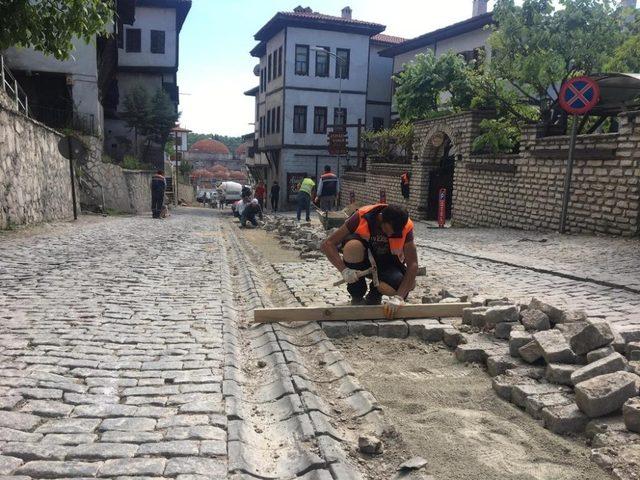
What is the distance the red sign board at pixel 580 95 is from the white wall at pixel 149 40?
30.5m

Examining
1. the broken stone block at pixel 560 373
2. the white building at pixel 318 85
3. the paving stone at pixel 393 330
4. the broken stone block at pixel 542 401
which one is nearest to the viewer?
the broken stone block at pixel 542 401

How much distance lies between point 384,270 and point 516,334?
1554 millimetres

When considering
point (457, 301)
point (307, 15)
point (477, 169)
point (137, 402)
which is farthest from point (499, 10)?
point (307, 15)

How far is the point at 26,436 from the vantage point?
9.62 feet

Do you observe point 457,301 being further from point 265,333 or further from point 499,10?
point 499,10

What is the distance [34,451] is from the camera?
278 cm

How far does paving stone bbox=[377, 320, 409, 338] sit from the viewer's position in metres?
5.16

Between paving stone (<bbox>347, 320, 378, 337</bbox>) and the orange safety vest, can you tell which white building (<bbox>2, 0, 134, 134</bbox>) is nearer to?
the orange safety vest

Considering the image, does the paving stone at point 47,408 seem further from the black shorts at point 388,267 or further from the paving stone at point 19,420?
the black shorts at point 388,267

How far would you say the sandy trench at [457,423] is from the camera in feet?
9.38

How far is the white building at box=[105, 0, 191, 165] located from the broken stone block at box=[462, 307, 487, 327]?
109 ft

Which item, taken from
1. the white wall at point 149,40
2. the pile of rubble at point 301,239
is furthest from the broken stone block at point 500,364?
the white wall at point 149,40

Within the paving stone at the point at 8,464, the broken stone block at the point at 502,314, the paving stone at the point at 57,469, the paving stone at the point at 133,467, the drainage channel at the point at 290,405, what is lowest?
the drainage channel at the point at 290,405

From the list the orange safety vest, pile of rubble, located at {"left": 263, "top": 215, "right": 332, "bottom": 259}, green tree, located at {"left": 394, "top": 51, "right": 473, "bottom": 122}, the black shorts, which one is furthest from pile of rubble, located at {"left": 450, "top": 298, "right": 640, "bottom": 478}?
green tree, located at {"left": 394, "top": 51, "right": 473, "bottom": 122}
